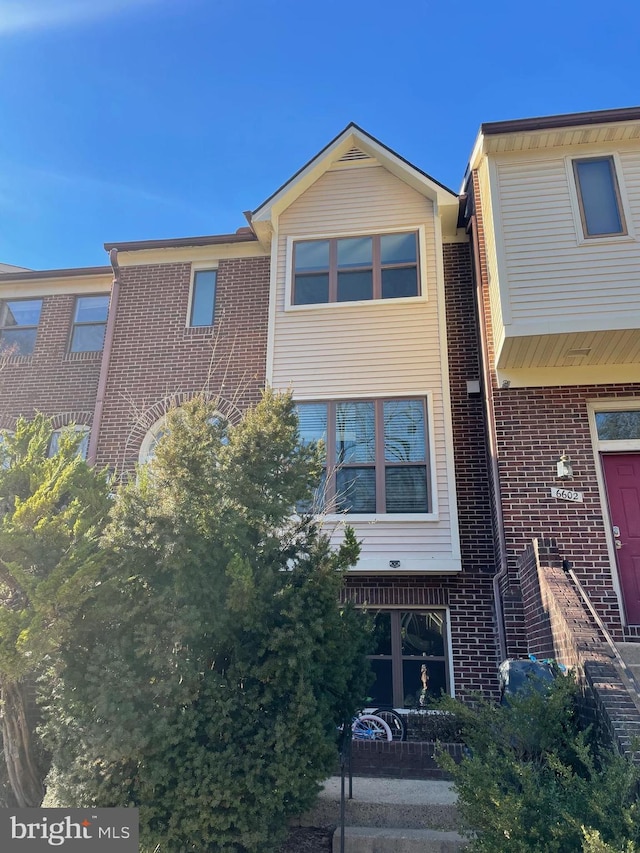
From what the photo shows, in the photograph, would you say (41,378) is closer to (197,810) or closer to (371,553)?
(371,553)

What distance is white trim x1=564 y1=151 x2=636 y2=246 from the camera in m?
8.22

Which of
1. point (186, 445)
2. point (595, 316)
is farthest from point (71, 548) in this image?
point (595, 316)

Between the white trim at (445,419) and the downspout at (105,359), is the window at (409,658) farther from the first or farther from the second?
the downspout at (105,359)

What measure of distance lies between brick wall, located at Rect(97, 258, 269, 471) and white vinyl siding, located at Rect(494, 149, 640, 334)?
431 cm

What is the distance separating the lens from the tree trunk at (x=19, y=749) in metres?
4.54

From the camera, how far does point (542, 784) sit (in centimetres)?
395

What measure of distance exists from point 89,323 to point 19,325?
5.08 feet

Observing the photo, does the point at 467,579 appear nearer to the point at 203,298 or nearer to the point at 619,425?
the point at 619,425

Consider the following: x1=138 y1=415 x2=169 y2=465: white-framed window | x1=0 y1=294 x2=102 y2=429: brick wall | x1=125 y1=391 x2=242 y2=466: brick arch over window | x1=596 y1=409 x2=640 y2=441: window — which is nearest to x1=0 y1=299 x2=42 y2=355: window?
x1=0 y1=294 x2=102 y2=429: brick wall

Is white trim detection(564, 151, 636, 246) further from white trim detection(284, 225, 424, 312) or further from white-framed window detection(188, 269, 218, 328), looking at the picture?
white-framed window detection(188, 269, 218, 328)

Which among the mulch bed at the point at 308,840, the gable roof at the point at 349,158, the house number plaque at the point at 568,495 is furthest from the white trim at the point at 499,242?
the mulch bed at the point at 308,840

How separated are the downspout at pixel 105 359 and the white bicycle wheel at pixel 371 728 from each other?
572cm

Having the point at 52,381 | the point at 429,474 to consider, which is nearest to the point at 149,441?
the point at 52,381

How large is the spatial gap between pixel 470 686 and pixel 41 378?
9058mm
